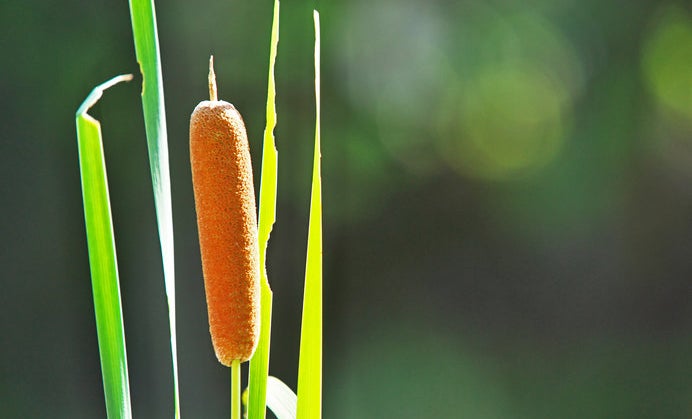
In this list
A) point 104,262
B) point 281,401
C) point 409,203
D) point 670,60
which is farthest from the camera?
point 670,60

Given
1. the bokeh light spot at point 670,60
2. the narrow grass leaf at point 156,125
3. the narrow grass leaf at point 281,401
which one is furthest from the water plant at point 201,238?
the bokeh light spot at point 670,60

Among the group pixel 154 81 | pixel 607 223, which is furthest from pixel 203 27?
pixel 154 81

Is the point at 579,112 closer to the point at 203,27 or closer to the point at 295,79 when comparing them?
the point at 295,79

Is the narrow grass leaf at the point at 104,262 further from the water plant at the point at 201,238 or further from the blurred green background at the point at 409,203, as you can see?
the blurred green background at the point at 409,203

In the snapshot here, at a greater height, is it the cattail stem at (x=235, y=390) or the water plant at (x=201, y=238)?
the water plant at (x=201, y=238)

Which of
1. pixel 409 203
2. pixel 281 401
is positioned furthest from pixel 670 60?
pixel 281 401

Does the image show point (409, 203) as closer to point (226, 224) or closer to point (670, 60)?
point (670, 60)
